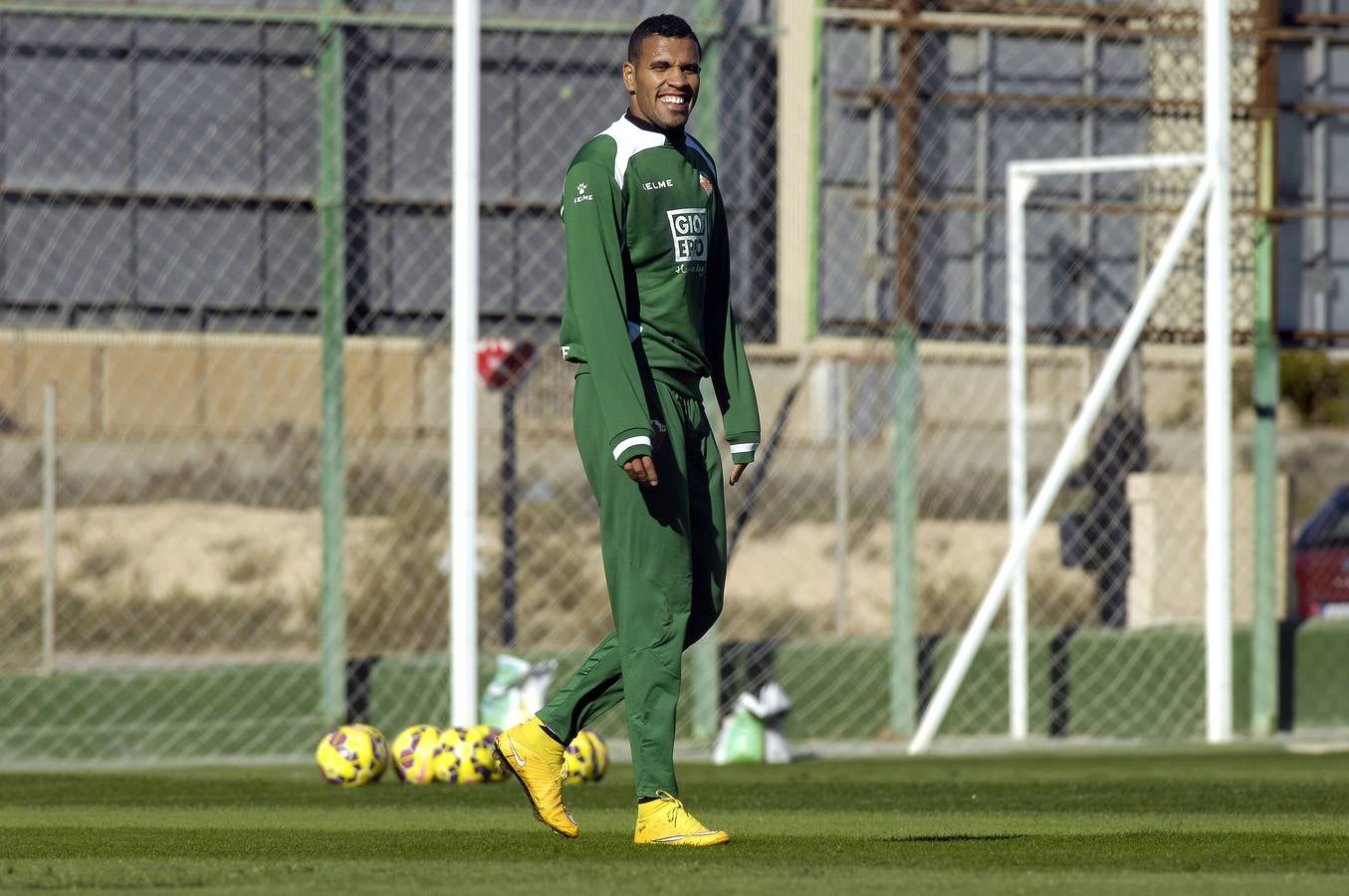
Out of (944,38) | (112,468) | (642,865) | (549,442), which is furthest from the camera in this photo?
(112,468)

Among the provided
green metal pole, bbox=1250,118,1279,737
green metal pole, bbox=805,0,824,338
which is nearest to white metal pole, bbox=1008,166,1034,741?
green metal pole, bbox=805,0,824,338

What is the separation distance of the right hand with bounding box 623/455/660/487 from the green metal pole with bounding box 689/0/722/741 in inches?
286

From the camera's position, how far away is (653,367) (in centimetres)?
534

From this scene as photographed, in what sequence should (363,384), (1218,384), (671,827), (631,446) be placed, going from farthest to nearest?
1. (363,384)
2. (1218,384)
3. (671,827)
4. (631,446)

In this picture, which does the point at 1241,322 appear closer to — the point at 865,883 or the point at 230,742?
the point at 230,742

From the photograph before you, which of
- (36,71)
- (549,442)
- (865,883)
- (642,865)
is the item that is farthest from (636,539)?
(549,442)

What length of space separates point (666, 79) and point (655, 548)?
112 cm

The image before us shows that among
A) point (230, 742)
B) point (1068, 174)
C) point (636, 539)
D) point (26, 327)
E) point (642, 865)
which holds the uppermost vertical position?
point (1068, 174)

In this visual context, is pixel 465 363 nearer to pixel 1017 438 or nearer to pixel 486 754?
pixel 486 754

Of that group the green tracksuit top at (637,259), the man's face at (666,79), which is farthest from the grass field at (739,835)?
the man's face at (666,79)

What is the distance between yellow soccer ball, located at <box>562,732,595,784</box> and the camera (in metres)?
8.66

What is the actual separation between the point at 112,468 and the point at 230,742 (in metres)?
12.6

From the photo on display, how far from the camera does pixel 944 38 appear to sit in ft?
43.6

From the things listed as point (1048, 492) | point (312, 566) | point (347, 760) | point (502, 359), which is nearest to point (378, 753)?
point (347, 760)
